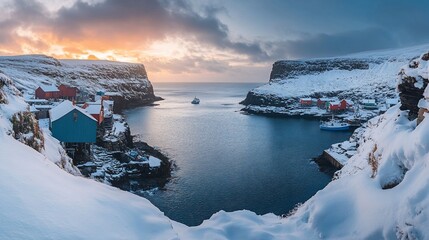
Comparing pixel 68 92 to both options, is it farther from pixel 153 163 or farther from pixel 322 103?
pixel 322 103

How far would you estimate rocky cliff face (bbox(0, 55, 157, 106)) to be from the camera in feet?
394

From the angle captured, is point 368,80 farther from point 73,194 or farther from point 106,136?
point 73,194

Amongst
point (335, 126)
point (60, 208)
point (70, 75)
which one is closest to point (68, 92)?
point (70, 75)

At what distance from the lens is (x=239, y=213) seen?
20.3m

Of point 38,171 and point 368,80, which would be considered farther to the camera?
point 368,80

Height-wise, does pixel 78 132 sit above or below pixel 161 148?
above

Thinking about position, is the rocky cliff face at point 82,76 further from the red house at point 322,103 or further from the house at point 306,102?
the red house at point 322,103

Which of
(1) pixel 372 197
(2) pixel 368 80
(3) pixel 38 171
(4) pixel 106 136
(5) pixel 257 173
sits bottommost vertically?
(5) pixel 257 173

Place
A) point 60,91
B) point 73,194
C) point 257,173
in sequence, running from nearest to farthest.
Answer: point 73,194, point 257,173, point 60,91

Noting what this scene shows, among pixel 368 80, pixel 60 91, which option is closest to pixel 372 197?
pixel 60 91

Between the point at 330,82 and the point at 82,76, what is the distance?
121 meters

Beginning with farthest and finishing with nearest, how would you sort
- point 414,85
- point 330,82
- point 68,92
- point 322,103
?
point 330,82, point 322,103, point 68,92, point 414,85

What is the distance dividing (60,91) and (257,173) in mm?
65915

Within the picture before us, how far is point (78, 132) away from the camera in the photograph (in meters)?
42.9
